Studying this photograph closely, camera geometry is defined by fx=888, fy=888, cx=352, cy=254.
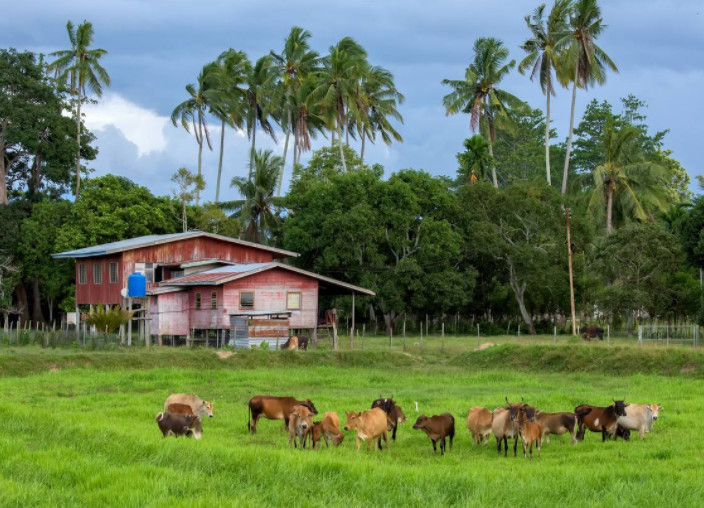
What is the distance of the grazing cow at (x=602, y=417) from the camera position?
1520 cm

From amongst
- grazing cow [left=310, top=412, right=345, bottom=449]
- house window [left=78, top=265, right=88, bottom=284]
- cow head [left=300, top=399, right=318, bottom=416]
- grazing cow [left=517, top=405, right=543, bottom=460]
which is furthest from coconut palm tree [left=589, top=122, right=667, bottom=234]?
grazing cow [left=310, top=412, right=345, bottom=449]

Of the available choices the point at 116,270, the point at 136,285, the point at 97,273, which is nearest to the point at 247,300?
the point at 136,285

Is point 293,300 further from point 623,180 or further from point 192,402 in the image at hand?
point 623,180

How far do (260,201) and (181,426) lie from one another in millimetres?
48541

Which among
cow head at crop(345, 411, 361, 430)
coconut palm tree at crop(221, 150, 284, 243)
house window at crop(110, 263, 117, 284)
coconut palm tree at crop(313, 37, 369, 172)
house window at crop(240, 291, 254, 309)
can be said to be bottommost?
cow head at crop(345, 411, 361, 430)

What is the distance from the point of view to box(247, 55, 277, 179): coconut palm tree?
223 feet

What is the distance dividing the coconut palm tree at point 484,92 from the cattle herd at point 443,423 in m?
50.8

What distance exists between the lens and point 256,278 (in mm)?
41000

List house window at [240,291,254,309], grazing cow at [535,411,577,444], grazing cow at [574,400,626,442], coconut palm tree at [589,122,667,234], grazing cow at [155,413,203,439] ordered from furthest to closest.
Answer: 1. coconut palm tree at [589,122,667,234]
2. house window at [240,291,254,309]
3. grazing cow at [574,400,626,442]
4. grazing cow at [535,411,577,444]
5. grazing cow at [155,413,203,439]

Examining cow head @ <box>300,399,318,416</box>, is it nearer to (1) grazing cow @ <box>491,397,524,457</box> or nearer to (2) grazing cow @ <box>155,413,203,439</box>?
Answer: (2) grazing cow @ <box>155,413,203,439</box>

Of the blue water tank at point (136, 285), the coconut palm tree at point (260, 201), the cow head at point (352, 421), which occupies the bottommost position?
the cow head at point (352, 421)

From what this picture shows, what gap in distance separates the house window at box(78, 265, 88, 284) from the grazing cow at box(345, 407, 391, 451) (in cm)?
3794

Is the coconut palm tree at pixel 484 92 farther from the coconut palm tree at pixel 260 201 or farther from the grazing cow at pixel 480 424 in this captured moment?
the grazing cow at pixel 480 424

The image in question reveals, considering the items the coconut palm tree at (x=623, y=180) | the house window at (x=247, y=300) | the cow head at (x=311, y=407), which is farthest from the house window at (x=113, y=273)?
the cow head at (x=311, y=407)
